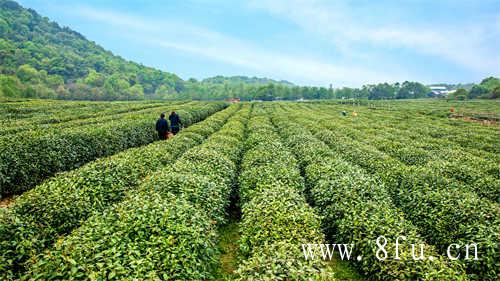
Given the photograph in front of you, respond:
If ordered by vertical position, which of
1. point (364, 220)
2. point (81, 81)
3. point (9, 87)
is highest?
point (81, 81)

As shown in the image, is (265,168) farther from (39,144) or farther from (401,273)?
(39,144)

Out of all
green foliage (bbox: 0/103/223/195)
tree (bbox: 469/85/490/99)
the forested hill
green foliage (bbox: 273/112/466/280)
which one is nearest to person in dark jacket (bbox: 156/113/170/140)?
green foliage (bbox: 0/103/223/195)

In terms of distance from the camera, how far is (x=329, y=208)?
852cm

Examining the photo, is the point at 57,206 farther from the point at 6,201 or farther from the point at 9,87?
the point at 9,87

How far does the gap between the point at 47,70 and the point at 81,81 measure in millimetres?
17725

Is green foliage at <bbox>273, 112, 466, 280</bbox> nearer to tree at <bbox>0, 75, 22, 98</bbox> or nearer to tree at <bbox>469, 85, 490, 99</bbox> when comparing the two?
tree at <bbox>0, 75, 22, 98</bbox>

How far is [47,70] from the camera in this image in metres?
129

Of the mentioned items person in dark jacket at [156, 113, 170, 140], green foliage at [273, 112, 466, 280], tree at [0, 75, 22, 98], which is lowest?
green foliage at [273, 112, 466, 280]

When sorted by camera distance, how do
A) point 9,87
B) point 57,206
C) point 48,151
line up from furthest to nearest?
point 9,87 < point 48,151 < point 57,206

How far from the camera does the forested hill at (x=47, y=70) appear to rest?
95700 mm

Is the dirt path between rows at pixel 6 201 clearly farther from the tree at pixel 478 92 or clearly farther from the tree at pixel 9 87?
the tree at pixel 478 92

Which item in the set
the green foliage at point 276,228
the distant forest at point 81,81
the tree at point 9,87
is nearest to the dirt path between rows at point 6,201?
the green foliage at point 276,228

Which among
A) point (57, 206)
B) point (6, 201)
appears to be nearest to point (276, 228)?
point (57, 206)

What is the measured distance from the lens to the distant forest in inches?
3971
